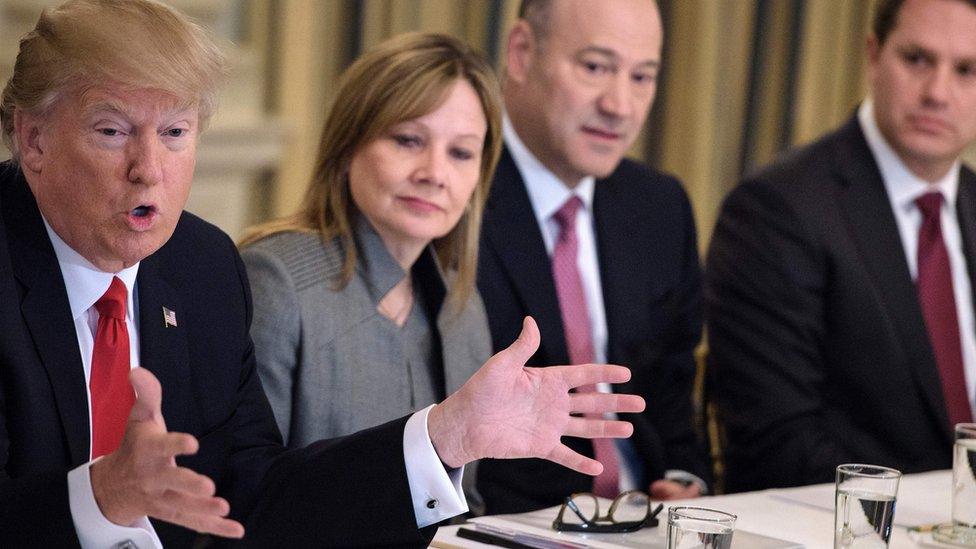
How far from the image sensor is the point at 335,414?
233 centimetres

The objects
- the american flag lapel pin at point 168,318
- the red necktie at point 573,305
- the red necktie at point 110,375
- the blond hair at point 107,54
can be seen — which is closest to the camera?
the blond hair at point 107,54

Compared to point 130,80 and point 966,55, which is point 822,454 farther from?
point 130,80

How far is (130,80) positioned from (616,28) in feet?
5.33

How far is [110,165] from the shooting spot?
1.65 metres

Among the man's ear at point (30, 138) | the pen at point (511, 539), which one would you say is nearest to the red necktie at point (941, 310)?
the pen at point (511, 539)

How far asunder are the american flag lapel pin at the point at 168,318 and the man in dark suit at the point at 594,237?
1.04m

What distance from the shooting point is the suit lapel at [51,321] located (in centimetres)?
168

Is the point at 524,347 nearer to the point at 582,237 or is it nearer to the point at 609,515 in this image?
the point at 609,515

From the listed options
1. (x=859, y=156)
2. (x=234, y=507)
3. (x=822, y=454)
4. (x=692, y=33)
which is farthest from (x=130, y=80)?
(x=692, y=33)

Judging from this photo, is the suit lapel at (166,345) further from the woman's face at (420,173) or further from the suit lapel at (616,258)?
the suit lapel at (616,258)

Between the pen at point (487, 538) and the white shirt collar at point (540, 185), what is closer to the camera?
the pen at point (487, 538)

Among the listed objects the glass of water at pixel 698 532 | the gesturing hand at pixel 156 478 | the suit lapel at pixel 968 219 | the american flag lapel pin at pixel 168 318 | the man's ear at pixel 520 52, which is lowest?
the glass of water at pixel 698 532

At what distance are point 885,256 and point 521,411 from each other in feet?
5.69

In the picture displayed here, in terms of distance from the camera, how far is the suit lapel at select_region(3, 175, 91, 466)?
1683 mm
